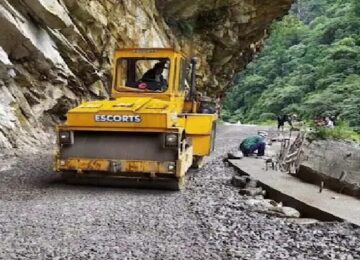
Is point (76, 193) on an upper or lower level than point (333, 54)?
lower

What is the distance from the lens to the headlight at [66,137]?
8.59m

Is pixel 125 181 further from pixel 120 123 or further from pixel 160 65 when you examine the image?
pixel 160 65

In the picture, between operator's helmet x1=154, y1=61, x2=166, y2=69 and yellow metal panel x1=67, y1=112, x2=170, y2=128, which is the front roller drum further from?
operator's helmet x1=154, y1=61, x2=166, y2=69

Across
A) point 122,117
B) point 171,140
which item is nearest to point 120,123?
point 122,117

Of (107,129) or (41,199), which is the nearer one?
(41,199)

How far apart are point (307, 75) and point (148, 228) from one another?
1971 inches

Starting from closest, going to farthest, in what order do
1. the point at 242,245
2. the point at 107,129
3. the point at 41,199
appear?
1. the point at 242,245
2. the point at 41,199
3. the point at 107,129

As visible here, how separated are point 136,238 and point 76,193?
285cm

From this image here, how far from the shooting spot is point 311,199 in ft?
27.3

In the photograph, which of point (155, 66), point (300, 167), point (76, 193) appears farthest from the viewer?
point (300, 167)

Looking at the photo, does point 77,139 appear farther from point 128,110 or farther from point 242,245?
point 242,245

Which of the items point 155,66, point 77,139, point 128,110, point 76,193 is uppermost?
point 155,66

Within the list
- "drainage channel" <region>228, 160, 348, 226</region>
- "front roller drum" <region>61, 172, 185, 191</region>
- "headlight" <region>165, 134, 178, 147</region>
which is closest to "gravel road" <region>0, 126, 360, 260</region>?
"front roller drum" <region>61, 172, 185, 191</region>

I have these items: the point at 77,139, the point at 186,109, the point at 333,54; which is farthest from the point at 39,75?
the point at 333,54
